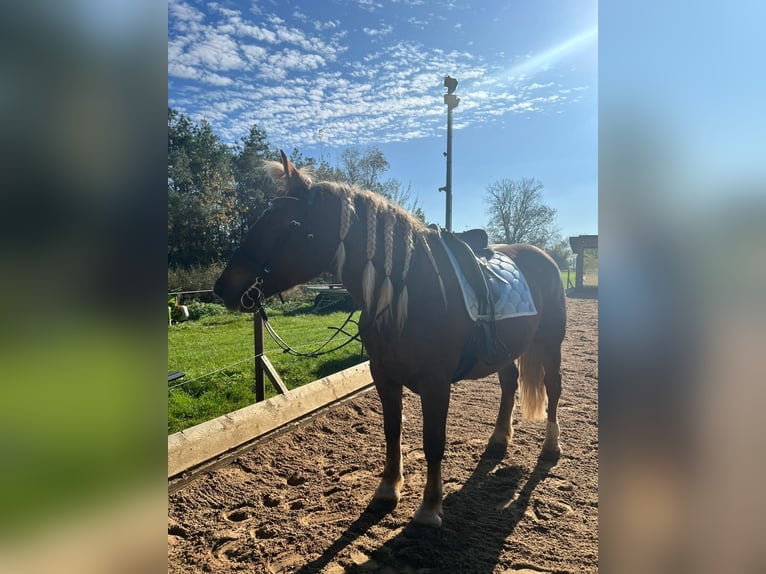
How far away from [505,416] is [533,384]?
1.43ft

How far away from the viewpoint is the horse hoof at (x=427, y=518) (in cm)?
275

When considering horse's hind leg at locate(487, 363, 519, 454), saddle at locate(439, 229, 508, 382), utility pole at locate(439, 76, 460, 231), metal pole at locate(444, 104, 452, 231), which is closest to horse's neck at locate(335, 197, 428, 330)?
saddle at locate(439, 229, 508, 382)

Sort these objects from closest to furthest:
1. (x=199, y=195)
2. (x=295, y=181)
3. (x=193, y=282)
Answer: (x=295, y=181) → (x=193, y=282) → (x=199, y=195)

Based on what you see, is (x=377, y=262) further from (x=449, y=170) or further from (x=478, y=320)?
(x=449, y=170)

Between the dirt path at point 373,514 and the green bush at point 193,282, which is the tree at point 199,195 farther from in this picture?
the dirt path at point 373,514

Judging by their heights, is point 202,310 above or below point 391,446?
above

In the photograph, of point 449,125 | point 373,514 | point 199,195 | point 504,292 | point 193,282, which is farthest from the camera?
point 199,195

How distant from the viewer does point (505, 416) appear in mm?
4012

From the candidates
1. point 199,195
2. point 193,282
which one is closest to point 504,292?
point 193,282

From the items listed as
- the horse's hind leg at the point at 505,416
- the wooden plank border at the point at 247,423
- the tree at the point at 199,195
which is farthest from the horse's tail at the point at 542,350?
the tree at the point at 199,195
